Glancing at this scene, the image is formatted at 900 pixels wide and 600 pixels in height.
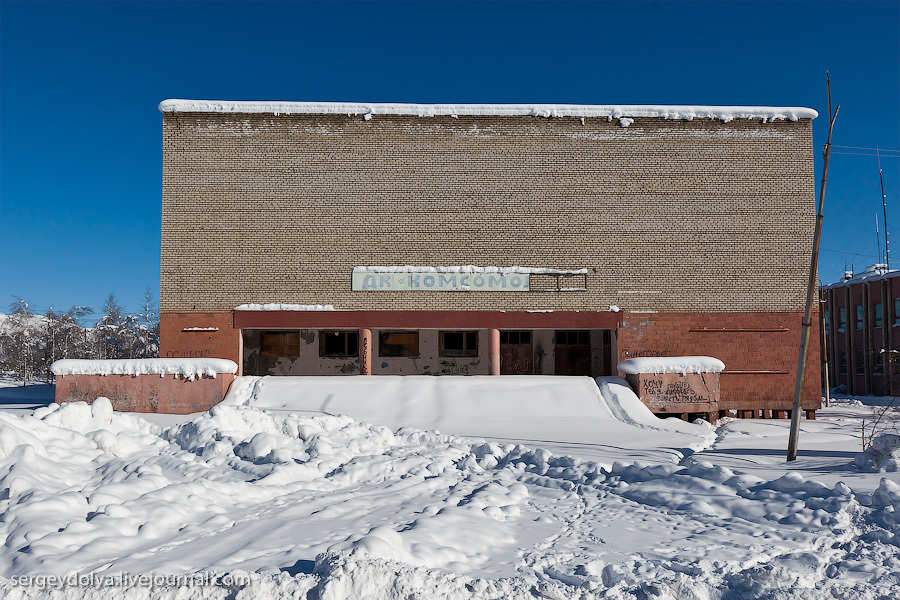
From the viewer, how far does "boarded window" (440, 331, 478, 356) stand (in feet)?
74.6

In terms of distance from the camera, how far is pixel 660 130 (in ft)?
63.6

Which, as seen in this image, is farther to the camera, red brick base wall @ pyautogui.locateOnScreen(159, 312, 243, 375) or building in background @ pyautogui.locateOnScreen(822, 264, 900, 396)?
building in background @ pyautogui.locateOnScreen(822, 264, 900, 396)

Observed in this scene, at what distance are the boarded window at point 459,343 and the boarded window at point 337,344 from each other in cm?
348

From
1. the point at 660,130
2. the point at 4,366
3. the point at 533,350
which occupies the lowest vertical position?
the point at 4,366

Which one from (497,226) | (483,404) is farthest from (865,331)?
(483,404)

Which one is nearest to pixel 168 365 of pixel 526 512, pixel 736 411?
pixel 526 512

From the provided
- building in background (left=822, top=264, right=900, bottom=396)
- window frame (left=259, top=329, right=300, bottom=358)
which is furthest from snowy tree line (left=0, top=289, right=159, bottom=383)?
building in background (left=822, top=264, right=900, bottom=396)

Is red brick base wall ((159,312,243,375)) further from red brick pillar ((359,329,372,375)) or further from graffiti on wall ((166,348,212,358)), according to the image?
red brick pillar ((359,329,372,375))

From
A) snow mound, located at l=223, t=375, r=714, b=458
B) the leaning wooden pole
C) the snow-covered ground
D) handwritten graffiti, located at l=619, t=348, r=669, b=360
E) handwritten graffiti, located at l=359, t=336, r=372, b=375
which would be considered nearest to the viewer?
the snow-covered ground

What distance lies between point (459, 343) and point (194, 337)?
31.4 feet

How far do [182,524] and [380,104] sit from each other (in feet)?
52.8

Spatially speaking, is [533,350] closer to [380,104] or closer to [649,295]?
[649,295]

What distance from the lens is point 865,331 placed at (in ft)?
125

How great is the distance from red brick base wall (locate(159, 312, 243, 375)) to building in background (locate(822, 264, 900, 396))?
35094mm
